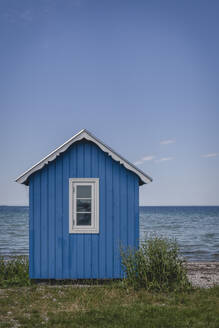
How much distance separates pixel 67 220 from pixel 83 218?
17.7 inches

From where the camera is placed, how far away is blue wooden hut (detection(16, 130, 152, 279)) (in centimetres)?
1050

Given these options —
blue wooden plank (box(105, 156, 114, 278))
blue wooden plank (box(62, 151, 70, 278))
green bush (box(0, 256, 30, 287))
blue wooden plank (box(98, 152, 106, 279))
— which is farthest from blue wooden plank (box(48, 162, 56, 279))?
blue wooden plank (box(105, 156, 114, 278))

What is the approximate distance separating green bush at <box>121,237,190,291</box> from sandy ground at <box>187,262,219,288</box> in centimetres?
186

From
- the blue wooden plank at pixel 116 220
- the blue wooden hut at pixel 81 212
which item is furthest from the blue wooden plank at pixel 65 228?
the blue wooden plank at pixel 116 220

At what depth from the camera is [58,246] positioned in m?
10.5

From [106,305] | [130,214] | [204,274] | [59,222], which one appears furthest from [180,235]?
[106,305]

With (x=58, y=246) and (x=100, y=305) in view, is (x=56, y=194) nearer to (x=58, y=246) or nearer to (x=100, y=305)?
(x=58, y=246)

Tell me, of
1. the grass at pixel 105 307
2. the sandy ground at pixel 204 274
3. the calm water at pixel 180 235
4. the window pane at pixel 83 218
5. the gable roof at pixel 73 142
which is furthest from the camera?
the calm water at pixel 180 235

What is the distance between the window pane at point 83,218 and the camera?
1059 cm

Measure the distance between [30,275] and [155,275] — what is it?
11.5 feet

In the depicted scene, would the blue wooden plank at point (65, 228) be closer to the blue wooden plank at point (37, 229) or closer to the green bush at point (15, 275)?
the blue wooden plank at point (37, 229)

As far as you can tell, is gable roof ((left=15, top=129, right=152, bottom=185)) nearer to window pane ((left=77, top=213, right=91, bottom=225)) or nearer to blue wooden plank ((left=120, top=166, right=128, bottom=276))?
blue wooden plank ((left=120, top=166, right=128, bottom=276))

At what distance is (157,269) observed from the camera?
9.64m

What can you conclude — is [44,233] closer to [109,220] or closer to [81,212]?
[81,212]
